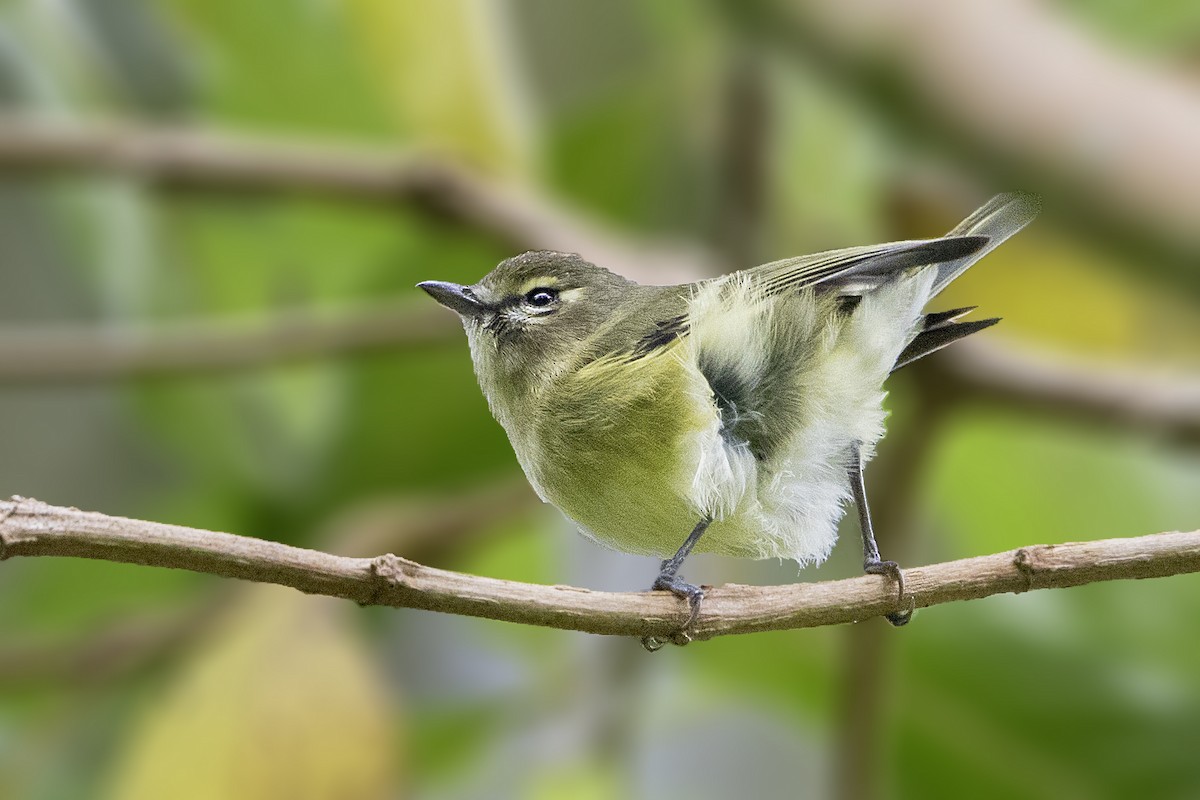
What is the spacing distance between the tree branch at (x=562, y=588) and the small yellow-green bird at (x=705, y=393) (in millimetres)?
84

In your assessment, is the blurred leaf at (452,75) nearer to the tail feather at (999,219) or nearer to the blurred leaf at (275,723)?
the blurred leaf at (275,723)

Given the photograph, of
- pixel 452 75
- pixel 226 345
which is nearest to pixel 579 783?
pixel 226 345

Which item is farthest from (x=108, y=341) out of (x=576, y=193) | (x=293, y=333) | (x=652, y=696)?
(x=652, y=696)

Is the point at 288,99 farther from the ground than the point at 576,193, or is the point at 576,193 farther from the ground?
the point at 288,99

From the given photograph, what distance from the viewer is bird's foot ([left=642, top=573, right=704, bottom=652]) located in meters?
1.01

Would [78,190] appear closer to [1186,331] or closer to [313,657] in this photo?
[313,657]

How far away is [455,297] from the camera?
1.08 m

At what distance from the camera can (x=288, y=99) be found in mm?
3145

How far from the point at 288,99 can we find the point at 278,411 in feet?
2.38

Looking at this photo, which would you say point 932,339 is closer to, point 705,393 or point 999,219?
point 705,393

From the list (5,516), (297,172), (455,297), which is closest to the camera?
(5,516)

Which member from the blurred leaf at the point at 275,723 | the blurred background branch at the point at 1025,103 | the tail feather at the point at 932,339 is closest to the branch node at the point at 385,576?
the tail feather at the point at 932,339

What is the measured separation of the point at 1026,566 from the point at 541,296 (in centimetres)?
47

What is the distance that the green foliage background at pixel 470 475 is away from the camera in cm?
223
